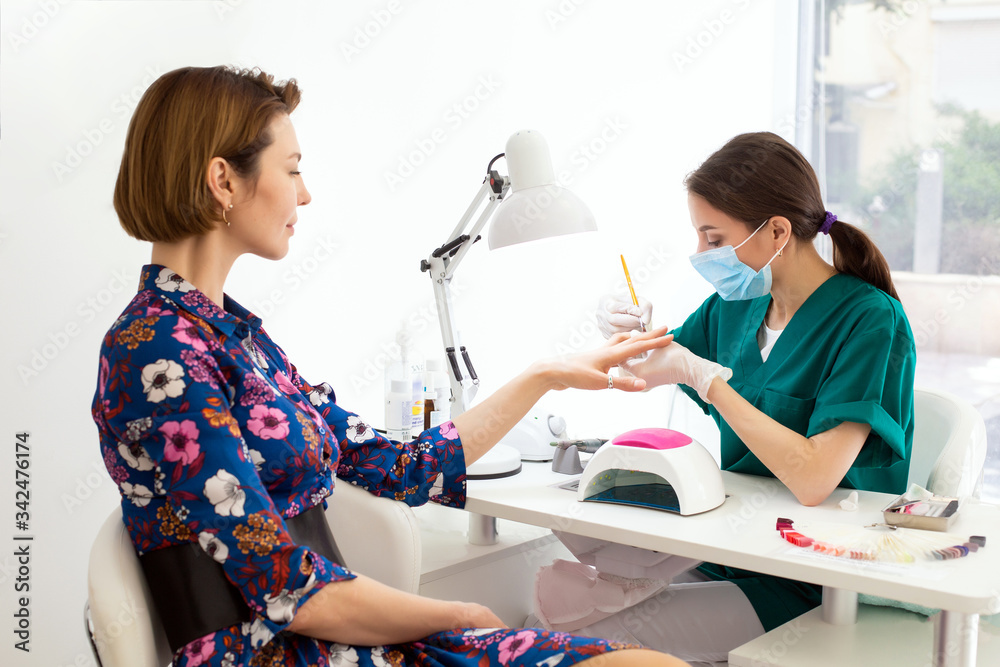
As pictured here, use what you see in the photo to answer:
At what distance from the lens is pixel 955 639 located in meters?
1.03

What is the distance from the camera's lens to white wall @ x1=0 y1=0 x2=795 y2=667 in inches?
66.8

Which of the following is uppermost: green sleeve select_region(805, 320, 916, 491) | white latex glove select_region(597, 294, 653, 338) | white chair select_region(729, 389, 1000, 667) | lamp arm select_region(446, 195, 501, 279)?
lamp arm select_region(446, 195, 501, 279)

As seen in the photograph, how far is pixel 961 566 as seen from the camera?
1.11m

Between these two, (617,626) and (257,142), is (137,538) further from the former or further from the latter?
(617,626)

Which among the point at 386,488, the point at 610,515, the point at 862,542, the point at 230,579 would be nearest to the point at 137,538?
the point at 230,579

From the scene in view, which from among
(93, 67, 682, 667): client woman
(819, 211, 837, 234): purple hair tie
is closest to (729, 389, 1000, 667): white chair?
(93, 67, 682, 667): client woman

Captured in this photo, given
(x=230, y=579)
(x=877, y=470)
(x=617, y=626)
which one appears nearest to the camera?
(x=230, y=579)

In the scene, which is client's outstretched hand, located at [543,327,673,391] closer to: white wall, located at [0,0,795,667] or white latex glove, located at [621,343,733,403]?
white latex glove, located at [621,343,733,403]

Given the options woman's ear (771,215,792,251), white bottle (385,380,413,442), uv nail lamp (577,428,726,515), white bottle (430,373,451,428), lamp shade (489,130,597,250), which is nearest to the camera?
uv nail lamp (577,428,726,515)

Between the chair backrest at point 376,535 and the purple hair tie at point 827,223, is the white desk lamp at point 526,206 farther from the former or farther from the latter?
the purple hair tie at point 827,223

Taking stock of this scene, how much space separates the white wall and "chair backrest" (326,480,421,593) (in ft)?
2.60

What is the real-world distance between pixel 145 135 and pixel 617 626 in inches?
43.4

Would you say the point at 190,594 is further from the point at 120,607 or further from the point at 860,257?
the point at 860,257

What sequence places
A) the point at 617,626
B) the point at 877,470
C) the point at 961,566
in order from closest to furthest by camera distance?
the point at 961,566 → the point at 617,626 → the point at 877,470
